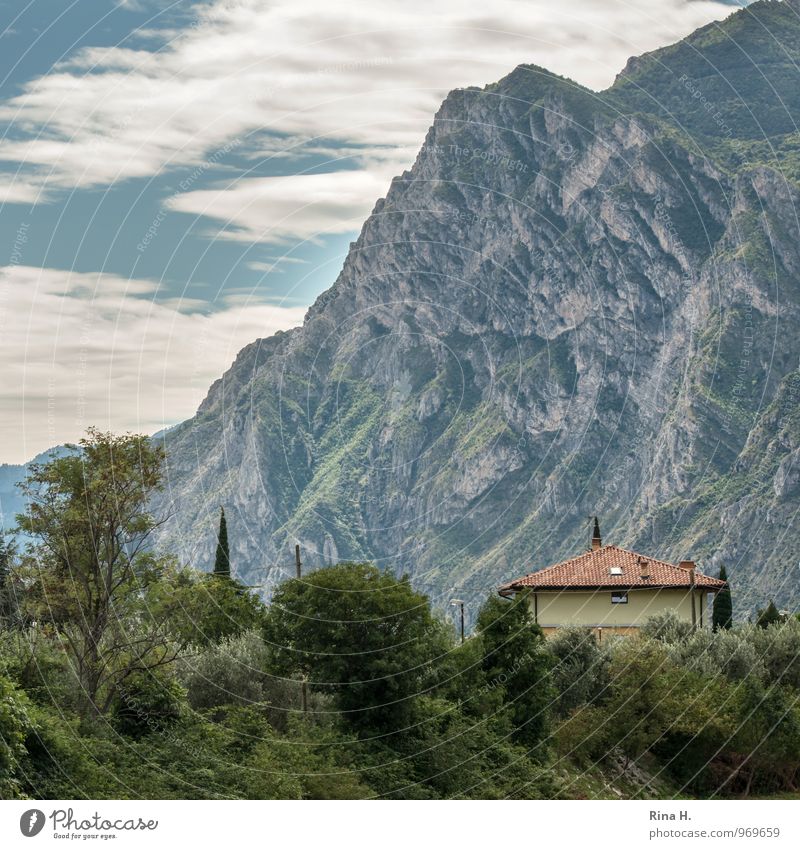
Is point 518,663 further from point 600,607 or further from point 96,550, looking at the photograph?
point 600,607

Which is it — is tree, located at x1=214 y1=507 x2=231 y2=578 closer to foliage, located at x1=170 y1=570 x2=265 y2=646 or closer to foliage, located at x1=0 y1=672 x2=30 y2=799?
foliage, located at x1=170 y1=570 x2=265 y2=646

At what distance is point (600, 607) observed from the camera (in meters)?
64.8

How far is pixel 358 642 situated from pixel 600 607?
26.3 metres

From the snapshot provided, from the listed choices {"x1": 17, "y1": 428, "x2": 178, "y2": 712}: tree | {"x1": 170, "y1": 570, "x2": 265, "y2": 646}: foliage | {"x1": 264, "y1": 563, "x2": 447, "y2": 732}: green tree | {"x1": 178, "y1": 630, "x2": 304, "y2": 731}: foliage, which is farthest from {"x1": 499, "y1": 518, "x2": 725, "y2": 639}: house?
{"x1": 17, "y1": 428, "x2": 178, "y2": 712}: tree

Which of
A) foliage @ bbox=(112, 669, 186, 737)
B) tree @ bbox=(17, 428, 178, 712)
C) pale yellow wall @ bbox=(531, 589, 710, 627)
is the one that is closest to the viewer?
foliage @ bbox=(112, 669, 186, 737)

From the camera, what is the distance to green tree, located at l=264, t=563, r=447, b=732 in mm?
40156

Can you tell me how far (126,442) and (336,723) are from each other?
32.6ft

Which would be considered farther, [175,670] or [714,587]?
[714,587]

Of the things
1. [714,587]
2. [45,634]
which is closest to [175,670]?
[45,634]

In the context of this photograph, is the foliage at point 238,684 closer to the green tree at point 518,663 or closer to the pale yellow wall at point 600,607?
the green tree at point 518,663

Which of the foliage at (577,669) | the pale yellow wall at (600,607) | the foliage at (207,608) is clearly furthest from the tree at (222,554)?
the foliage at (577,669)

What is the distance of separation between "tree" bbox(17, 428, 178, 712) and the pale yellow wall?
97.8 feet
